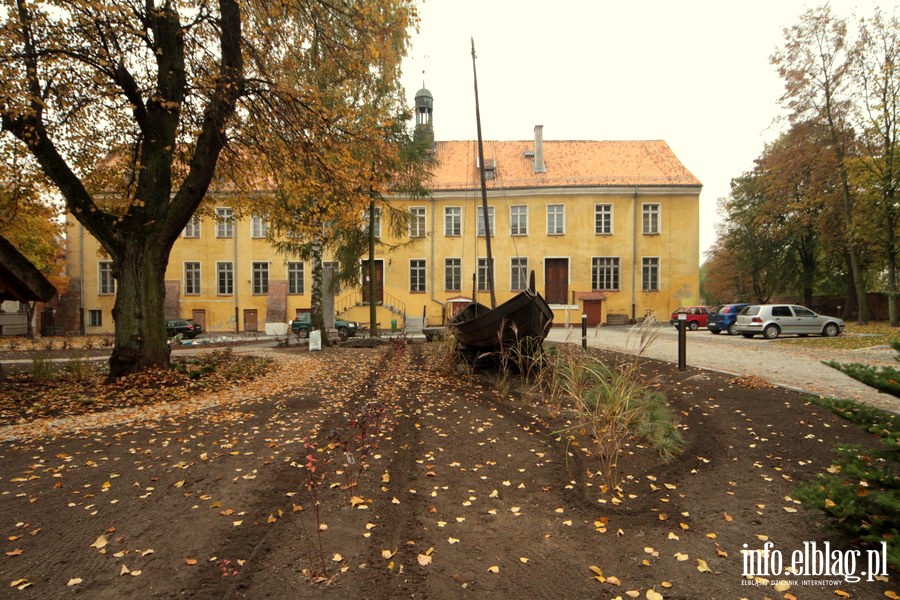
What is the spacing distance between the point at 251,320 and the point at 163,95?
87.2 ft

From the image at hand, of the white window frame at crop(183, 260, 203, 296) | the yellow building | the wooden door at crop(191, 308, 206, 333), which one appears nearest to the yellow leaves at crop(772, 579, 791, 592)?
the yellow building

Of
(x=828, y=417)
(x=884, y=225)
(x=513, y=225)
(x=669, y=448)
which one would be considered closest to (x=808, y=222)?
(x=884, y=225)

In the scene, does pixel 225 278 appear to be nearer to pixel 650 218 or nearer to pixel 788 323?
pixel 650 218

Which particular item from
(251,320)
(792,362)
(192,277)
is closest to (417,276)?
(251,320)

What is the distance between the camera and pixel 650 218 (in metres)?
32.8

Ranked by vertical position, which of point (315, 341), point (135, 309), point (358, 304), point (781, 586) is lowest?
point (781, 586)

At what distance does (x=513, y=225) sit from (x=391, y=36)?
81.0ft

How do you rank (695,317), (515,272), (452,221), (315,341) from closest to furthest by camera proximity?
(315,341), (695,317), (515,272), (452,221)

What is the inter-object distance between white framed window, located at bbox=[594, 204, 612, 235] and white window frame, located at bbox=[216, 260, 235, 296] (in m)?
26.1

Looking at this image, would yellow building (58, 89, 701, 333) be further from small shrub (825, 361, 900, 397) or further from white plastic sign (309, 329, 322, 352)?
small shrub (825, 361, 900, 397)

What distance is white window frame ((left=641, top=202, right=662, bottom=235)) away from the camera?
32.6m

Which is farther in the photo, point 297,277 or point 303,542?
point 297,277

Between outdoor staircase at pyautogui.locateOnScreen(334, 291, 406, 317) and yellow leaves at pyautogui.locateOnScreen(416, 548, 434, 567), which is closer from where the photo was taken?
yellow leaves at pyautogui.locateOnScreen(416, 548, 434, 567)

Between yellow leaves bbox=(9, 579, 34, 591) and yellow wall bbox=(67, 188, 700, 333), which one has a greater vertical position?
→ yellow wall bbox=(67, 188, 700, 333)
